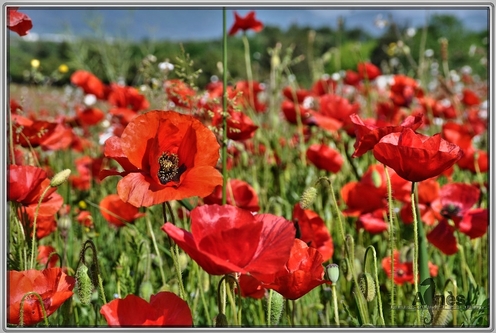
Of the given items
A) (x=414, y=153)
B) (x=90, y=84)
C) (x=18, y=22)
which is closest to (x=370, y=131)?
(x=414, y=153)

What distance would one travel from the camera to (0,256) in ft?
3.06

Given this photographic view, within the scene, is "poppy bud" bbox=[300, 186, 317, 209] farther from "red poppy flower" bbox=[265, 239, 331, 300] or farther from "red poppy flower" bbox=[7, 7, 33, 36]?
"red poppy flower" bbox=[7, 7, 33, 36]

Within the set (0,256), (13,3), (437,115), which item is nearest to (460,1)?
(13,3)

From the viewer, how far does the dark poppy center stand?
1.36 metres

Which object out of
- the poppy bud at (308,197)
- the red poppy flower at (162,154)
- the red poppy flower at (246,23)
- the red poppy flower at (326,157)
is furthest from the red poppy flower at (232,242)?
the red poppy flower at (246,23)

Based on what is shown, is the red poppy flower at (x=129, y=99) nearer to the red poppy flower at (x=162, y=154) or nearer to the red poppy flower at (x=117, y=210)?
the red poppy flower at (x=117, y=210)

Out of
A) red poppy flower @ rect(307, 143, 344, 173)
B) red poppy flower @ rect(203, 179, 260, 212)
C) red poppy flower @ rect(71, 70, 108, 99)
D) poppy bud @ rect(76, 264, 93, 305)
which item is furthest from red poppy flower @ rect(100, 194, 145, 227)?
red poppy flower @ rect(71, 70, 108, 99)

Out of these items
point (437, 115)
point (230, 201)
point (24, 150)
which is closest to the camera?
point (230, 201)

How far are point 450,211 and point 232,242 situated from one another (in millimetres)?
826

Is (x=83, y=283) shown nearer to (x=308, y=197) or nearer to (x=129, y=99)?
(x=308, y=197)

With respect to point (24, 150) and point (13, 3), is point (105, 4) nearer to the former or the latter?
point (13, 3)

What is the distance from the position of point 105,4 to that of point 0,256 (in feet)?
1.37

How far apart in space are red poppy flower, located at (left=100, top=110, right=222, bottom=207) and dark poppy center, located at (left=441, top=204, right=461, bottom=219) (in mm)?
729

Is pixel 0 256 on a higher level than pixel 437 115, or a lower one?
lower
